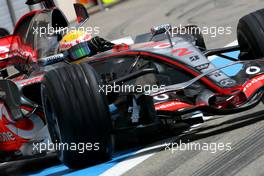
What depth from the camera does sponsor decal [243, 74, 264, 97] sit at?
6676 millimetres

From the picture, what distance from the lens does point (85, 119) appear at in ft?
20.2

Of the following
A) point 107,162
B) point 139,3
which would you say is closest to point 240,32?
point 107,162

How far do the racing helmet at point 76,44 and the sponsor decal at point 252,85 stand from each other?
6.20 feet

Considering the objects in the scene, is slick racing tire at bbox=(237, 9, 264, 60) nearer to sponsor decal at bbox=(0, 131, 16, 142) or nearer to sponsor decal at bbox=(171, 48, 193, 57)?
sponsor decal at bbox=(171, 48, 193, 57)

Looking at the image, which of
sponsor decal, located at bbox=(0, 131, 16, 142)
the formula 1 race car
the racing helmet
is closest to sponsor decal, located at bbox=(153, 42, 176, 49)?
the formula 1 race car

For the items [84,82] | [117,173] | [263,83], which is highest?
[84,82]

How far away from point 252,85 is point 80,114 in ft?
5.66

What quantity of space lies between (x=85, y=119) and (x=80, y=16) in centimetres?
297

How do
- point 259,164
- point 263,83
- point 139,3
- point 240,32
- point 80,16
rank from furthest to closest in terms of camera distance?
point 139,3 < point 80,16 < point 240,32 < point 263,83 < point 259,164

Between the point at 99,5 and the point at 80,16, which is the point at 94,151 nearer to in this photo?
the point at 80,16

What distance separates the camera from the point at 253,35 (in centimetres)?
768

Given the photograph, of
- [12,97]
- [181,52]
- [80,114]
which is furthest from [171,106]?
[12,97]
